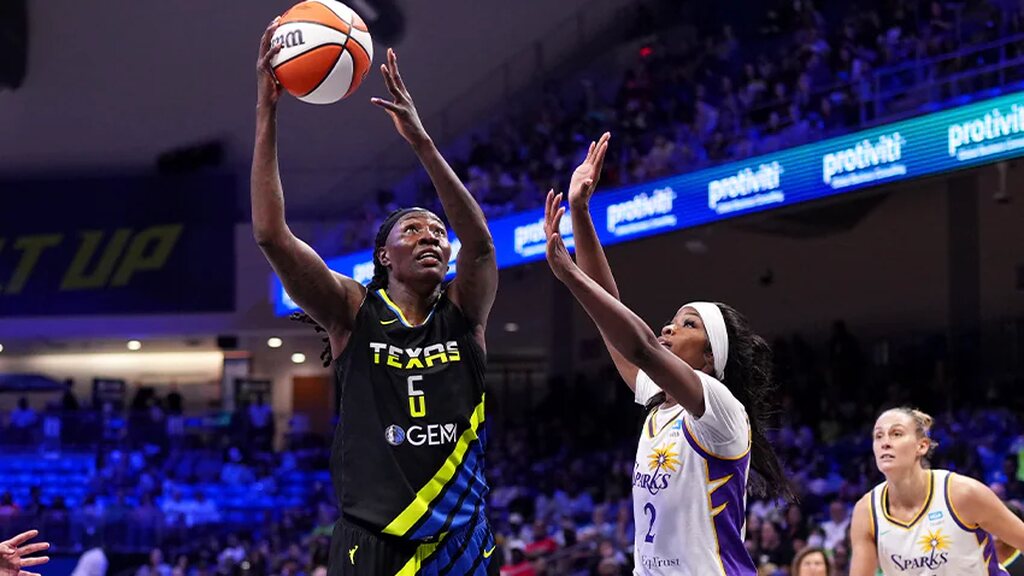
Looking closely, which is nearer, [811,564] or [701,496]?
[701,496]

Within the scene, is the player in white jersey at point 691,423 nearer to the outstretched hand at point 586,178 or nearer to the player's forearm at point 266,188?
the outstretched hand at point 586,178

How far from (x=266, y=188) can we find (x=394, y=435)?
0.78 m

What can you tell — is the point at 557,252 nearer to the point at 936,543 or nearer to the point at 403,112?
the point at 403,112

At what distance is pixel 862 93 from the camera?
47.9 ft

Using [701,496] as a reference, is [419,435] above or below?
above

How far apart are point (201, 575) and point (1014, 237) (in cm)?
1115

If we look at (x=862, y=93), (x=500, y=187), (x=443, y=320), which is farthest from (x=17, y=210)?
(x=443, y=320)

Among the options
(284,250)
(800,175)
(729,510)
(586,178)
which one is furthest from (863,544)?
(800,175)

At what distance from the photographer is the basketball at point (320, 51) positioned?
12.9ft

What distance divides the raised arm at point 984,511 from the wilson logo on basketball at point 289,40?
11.1 feet

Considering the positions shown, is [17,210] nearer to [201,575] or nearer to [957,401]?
[201,575]

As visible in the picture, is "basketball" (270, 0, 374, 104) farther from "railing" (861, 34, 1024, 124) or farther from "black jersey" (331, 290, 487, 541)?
"railing" (861, 34, 1024, 124)

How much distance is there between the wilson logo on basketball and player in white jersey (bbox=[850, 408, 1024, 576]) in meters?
3.16

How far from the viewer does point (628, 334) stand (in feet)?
12.4
